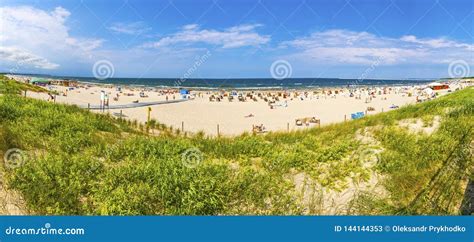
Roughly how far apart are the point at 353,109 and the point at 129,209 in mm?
33798

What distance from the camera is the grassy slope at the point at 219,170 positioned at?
20.7ft

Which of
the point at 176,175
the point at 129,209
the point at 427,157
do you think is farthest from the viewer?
the point at 427,157

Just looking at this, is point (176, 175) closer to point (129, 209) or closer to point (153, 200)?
point (153, 200)

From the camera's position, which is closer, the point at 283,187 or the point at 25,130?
the point at 283,187

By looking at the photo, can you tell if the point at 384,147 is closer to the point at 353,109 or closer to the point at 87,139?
the point at 87,139

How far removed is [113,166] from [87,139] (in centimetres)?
188

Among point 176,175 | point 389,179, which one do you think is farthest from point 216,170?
point 389,179

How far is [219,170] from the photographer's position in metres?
7.47

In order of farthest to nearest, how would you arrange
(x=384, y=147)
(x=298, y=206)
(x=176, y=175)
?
(x=384, y=147) → (x=176, y=175) → (x=298, y=206)

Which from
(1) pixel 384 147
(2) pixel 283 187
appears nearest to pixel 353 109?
(1) pixel 384 147

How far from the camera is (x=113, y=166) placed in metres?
7.76

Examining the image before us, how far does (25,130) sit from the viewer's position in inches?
368

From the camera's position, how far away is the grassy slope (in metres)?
6.32

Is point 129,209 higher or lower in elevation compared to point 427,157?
lower
